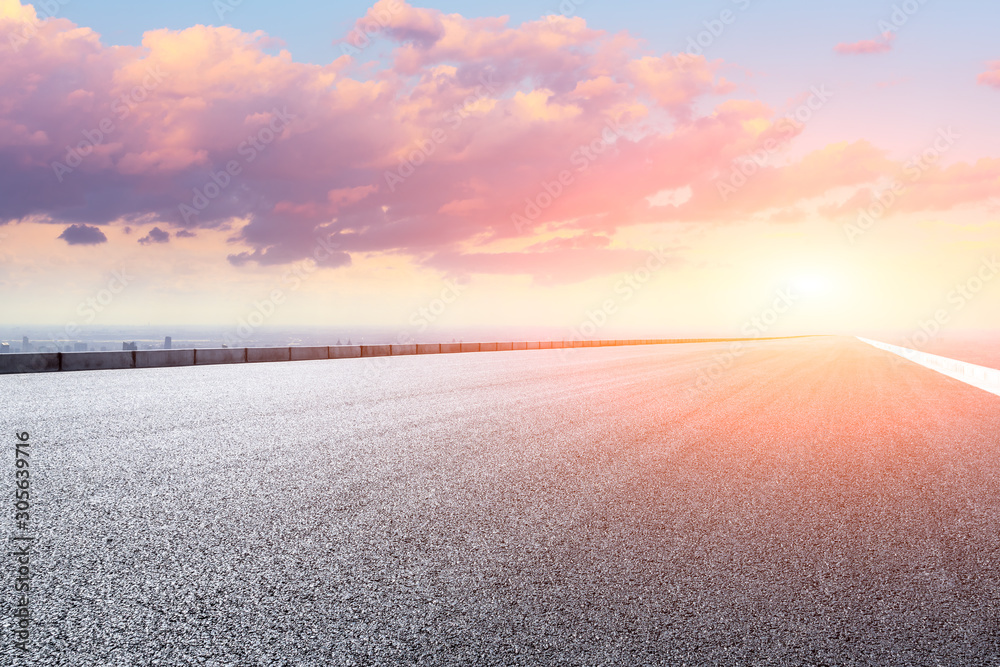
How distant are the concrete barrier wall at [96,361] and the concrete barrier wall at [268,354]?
5.28 meters

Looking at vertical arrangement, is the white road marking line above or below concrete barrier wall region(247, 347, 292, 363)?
below

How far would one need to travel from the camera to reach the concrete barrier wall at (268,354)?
28.6 m

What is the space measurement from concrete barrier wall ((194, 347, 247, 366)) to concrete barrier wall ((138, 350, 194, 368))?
366 millimetres

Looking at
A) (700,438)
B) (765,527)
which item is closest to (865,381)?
(700,438)

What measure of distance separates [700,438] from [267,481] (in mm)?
5707

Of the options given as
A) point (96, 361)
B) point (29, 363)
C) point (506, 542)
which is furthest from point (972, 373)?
point (29, 363)

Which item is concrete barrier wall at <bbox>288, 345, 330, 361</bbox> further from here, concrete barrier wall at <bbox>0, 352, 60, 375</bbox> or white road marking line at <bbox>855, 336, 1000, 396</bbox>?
white road marking line at <bbox>855, 336, 1000, 396</bbox>

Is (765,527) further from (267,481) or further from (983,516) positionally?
(267,481)

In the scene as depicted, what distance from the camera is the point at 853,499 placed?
6211 mm

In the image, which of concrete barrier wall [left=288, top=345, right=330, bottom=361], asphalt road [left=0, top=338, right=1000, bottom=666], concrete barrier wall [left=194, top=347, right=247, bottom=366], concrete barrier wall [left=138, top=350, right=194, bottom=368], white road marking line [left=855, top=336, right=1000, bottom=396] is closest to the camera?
asphalt road [left=0, top=338, right=1000, bottom=666]

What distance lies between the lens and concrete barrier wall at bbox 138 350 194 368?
2414 cm

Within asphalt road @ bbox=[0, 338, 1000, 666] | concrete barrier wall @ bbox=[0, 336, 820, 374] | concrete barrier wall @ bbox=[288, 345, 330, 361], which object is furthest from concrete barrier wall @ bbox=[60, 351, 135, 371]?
asphalt road @ bbox=[0, 338, 1000, 666]

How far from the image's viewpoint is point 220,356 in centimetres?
2731

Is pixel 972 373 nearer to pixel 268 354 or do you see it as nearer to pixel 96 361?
pixel 268 354
